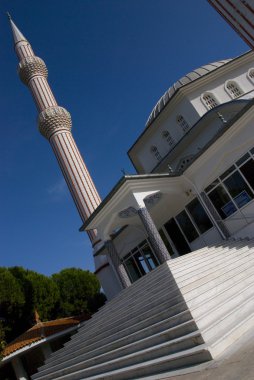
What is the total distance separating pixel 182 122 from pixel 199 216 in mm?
6783

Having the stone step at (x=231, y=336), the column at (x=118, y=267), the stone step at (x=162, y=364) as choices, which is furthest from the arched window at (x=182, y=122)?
the stone step at (x=231, y=336)

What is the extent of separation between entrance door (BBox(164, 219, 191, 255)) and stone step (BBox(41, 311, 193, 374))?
7.06 m

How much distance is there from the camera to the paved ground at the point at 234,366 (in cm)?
385

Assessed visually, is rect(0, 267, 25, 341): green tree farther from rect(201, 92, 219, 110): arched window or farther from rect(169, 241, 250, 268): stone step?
rect(201, 92, 219, 110): arched window

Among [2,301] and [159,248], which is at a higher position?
[2,301]

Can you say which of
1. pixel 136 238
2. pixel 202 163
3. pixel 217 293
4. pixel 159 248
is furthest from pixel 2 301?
pixel 217 293

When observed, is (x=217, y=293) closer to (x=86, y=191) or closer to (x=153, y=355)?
(x=153, y=355)

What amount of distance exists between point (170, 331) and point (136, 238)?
1171 centimetres

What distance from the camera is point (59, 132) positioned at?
23969 mm

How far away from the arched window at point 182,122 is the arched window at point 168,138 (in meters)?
1.02

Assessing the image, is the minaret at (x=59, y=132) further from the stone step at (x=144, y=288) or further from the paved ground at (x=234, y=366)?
the paved ground at (x=234, y=366)

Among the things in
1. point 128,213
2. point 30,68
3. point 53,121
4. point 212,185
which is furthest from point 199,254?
point 30,68

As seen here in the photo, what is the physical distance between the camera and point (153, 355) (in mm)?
6500

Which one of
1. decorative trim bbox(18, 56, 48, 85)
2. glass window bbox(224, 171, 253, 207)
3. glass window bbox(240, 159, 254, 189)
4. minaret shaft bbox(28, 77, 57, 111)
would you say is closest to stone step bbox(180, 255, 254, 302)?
glass window bbox(224, 171, 253, 207)
